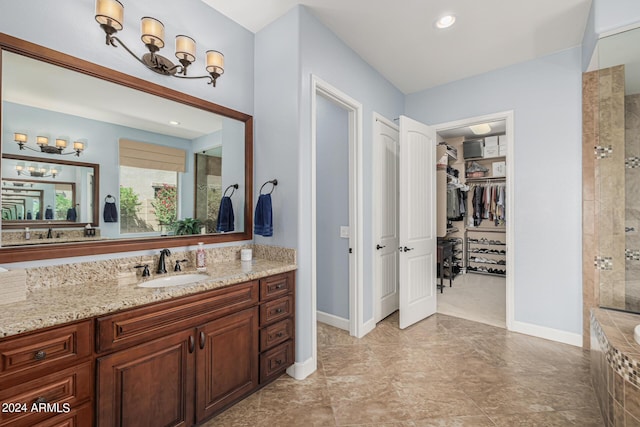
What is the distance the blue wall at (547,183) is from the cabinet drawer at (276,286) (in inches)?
97.8

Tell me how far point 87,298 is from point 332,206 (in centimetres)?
225

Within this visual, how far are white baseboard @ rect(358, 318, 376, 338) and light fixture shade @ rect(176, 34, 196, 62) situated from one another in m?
2.77

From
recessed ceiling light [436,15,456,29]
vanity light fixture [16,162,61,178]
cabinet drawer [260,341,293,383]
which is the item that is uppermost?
recessed ceiling light [436,15,456,29]

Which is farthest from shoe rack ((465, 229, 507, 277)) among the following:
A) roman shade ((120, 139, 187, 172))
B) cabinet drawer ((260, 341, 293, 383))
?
roman shade ((120, 139, 187, 172))

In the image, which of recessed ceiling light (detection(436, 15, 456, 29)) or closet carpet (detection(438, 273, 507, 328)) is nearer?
recessed ceiling light (detection(436, 15, 456, 29))

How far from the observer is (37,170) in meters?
1.51

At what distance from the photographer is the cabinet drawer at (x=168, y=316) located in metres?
1.26

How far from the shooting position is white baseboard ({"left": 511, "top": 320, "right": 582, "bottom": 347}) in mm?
2689

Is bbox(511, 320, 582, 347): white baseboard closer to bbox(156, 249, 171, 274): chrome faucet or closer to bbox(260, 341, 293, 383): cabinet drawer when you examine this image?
bbox(260, 341, 293, 383): cabinet drawer

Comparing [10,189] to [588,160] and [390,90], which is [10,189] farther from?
[588,160]

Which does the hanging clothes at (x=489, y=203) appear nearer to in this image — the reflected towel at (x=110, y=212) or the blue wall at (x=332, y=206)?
the blue wall at (x=332, y=206)

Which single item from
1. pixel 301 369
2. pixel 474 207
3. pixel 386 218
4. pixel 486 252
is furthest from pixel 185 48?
pixel 486 252

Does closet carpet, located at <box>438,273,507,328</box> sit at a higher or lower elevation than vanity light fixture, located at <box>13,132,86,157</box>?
lower

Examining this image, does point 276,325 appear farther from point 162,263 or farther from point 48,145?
point 48,145
